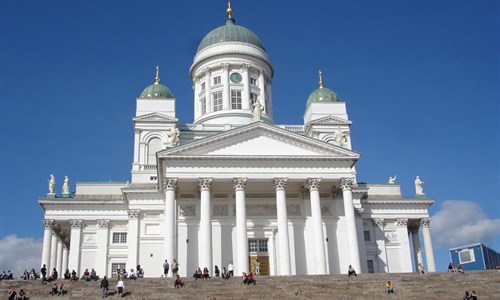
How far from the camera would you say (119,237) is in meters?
47.0

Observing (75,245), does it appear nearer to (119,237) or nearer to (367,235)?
(119,237)

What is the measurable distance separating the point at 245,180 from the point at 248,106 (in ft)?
58.6

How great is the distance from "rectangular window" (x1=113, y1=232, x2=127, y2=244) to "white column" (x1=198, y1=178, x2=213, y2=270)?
12.8 meters

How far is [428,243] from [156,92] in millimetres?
27818

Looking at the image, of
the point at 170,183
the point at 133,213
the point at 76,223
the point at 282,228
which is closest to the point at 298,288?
the point at 282,228

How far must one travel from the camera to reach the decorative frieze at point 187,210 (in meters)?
38.7

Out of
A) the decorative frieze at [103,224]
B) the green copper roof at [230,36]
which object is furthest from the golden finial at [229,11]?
the decorative frieze at [103,224]

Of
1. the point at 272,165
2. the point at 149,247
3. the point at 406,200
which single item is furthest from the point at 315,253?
the point at 406,200

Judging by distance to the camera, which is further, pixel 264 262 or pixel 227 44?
pixel 227 44

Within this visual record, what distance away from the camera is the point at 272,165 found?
3769 cm

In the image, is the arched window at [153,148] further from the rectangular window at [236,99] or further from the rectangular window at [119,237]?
the rectangular window at [236,99]

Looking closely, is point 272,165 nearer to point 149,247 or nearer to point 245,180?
point 245,180

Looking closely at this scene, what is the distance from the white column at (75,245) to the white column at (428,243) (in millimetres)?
28567

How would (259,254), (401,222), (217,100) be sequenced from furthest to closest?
(217,100) < (401,222) < (259,254)
